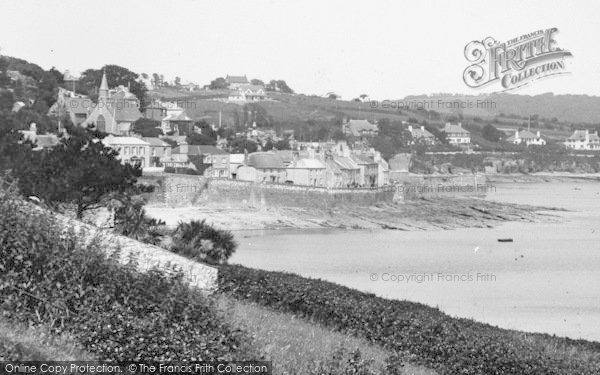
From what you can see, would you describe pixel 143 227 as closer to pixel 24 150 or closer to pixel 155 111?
pixel 24 150

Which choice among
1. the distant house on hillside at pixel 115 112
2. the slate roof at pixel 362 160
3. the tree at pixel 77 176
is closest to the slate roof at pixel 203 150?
the distant house on hillside at pixel 115 112

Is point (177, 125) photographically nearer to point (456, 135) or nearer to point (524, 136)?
point (456, 135)

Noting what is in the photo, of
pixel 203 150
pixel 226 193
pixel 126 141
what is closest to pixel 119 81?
pixel 203 150

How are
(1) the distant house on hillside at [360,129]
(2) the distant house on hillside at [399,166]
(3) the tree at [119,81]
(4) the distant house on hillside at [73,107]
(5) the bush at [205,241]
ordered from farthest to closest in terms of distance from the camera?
(1) the distant house on hillside at [360,129], (3) the tree at [119,81], (2) the distant house on hillside at [399,166], (4) the distant house on hillside at [73,107], (5) the bush at [205,241]

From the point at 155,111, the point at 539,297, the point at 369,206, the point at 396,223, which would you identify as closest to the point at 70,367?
the point at 539,297

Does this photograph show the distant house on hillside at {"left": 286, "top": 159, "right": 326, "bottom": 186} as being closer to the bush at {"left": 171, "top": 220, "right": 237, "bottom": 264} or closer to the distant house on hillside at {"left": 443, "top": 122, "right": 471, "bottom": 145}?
the bush at {"left": 171, "top": 220, "right": 237, "bottom": 264}

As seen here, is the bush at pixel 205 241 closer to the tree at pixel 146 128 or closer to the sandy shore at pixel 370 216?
the sandy shore at pixel 370 216
